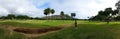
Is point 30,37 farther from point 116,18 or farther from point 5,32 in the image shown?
point 116,18

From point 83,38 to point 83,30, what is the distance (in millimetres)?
3437

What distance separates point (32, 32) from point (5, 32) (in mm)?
5336

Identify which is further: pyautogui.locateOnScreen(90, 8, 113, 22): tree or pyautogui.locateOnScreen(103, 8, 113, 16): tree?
pyautogui.locateOnScreen(103, 8, 113, 16): tree

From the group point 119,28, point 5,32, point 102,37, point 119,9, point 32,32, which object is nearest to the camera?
point 102,37

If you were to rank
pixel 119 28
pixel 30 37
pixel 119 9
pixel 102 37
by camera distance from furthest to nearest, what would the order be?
1. pixel 119 9
2. pixel 30 37
3. pixel 119 28
4. pixel 102 37

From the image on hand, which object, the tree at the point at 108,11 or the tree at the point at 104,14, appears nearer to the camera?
the tree at the point at 104,14

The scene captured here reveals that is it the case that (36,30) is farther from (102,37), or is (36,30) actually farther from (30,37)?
(102,37)

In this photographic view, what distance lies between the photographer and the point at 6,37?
39.6 metres

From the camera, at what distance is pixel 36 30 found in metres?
46.8

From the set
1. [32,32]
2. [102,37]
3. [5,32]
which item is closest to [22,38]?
[5,32]

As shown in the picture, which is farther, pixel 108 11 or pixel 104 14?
pixel 104 14

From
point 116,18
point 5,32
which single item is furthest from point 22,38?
point 116,18

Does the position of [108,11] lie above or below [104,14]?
above

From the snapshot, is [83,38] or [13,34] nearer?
[83,38]
